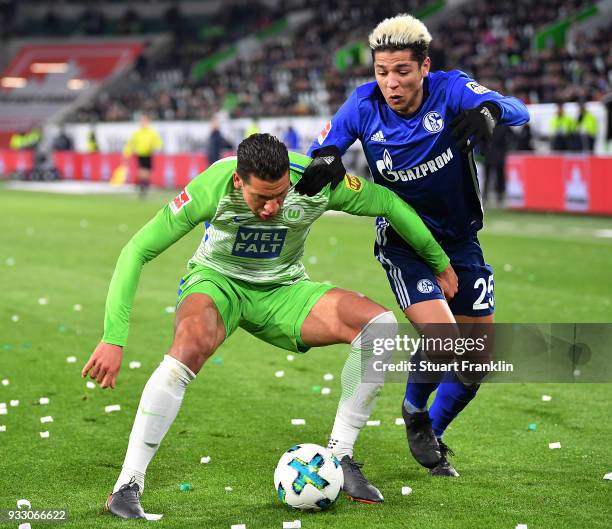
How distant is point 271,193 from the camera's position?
4.73m

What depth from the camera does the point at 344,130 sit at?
540 centimetres

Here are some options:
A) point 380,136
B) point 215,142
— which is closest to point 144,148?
point 215,142

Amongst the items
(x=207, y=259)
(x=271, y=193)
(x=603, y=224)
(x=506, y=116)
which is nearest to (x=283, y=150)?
(x=271, y=193)

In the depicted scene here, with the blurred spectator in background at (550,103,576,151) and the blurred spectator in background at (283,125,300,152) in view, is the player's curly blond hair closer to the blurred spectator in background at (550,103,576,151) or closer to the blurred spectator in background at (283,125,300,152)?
the blurred spectator in background at (550,103,576,151)

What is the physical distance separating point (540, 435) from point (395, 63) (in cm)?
239

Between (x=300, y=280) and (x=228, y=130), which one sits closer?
(x=300, y=280)

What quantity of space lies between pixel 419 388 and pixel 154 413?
4.92 ft

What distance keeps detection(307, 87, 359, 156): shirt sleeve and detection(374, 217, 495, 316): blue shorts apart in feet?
1.56

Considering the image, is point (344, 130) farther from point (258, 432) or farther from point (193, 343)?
point (258, 432)

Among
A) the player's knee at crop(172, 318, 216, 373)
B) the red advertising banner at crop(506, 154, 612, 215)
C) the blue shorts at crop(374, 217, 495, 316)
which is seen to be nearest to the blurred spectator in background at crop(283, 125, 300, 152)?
the red advertising banner at crop(506, 154, 612, 215)

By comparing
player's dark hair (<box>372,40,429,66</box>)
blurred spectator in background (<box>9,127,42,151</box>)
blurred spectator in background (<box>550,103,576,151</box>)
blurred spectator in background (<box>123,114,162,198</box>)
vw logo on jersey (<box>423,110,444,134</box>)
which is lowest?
blurred spectator in background (<box>9,127,42,151</box>)

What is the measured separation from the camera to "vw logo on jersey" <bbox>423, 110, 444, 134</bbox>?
5.27 meters

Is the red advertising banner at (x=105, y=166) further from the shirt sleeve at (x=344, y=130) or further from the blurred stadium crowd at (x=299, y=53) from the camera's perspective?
the shirt sleeve at (x=344, y=130)

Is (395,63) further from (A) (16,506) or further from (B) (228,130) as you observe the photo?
(B) (228,130)
